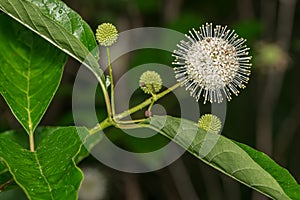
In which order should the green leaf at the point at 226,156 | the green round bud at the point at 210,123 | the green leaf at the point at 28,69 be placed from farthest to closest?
the green leaf at the point at 28,69 < the green round bud at the point at 210,123 < the green leaf at the point at 226,156

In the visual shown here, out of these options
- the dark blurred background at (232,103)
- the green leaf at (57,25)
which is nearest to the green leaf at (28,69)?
the green leaf at (57,25)

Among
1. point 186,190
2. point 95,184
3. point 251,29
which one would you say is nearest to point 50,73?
point 251,29

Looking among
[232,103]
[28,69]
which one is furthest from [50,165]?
[232,103]

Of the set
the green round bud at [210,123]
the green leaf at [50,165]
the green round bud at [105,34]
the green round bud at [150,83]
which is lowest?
the green leaf at [50,165]

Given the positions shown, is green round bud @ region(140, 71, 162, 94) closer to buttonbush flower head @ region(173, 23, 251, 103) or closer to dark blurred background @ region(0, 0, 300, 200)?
buttonbush flower head @ region(173, 23, 251, 103)

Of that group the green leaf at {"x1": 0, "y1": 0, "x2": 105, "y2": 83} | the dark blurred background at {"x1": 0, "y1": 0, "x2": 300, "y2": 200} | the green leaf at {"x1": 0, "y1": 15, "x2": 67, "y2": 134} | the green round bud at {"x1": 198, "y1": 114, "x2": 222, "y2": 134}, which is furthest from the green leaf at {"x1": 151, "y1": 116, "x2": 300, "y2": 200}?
the dark blurred background at {"x1": 0, "y1": 0, "x2": 300, "y2": 200}

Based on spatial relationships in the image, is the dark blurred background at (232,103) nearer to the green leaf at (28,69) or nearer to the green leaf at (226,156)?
the green leaf at (28,69)

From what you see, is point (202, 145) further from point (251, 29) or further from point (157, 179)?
point (157, 179)
